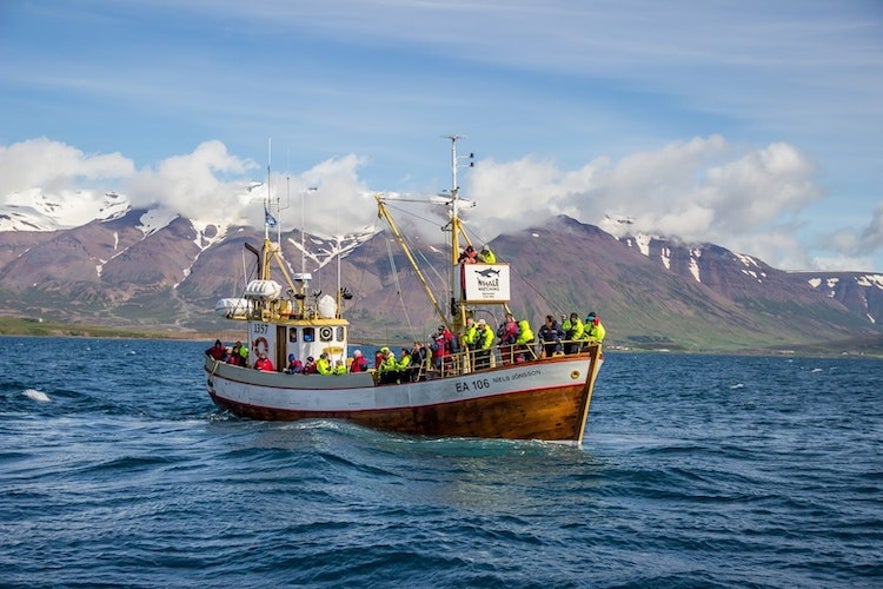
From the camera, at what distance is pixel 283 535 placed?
2250 centimetres

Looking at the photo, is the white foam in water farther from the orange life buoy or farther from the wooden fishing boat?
the orange life buoy

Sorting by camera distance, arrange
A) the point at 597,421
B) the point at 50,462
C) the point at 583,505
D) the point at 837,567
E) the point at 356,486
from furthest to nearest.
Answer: the point at 597,421
the point at 50,462
the point at 356,486
the point at 583,505
the point at 837,567

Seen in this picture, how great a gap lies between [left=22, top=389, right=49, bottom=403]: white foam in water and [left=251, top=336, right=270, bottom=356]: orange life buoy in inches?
586

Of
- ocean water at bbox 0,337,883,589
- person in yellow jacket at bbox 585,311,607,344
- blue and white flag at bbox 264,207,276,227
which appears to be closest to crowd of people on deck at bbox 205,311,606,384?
person in yellow jacket at bbox 585,311,607,344

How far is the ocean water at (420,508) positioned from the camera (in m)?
20.2

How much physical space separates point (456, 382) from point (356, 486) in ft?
31.7

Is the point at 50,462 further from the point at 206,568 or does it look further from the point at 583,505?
the point at 583,505

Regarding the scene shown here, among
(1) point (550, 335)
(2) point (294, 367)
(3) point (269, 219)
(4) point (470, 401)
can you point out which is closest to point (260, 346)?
(2) point (294, 367)

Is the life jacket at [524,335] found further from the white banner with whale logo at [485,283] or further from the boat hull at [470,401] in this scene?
the white banner with whale logo at [485,283]

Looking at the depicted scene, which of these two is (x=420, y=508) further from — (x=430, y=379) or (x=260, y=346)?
(x=260, y=346)

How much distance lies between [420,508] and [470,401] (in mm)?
11527

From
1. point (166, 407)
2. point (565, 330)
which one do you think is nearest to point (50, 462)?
point (565, 330)

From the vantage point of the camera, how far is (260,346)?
47688mm

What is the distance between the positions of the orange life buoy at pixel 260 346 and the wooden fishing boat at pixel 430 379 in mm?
51
